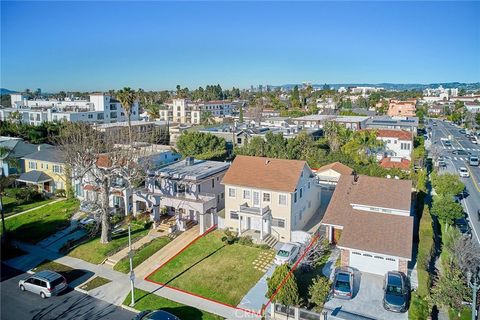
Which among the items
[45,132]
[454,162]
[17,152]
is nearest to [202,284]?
[17,152]

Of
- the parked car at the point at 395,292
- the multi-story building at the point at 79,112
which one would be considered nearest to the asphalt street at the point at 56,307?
the parked car at the point at 395,292

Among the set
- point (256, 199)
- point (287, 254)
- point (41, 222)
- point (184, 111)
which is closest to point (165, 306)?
point (287, 254)

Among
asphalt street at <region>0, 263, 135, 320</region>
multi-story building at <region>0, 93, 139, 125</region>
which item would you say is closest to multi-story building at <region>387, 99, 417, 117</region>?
multi-story building at <region>0, 93, 139, 125</region>

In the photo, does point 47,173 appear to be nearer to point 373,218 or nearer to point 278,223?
point 278,223

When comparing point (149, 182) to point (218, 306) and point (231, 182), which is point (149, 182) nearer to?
point (231, 182)

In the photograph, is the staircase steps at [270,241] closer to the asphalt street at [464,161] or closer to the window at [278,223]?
the window at [278,223]

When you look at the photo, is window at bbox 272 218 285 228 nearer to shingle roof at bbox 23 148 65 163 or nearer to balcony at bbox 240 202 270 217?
balcony at bbox 240 202 270 217
